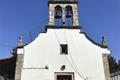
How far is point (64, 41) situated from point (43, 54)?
1.84m

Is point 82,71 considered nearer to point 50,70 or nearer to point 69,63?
point 69,63

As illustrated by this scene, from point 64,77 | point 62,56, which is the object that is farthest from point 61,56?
point 64,77

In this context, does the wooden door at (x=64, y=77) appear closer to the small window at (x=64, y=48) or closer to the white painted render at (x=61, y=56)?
the white painted render at (x=61, y=56)

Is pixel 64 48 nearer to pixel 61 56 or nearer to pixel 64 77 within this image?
pixel 61 56

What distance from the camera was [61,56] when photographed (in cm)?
1867

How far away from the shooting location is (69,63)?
1848 cm

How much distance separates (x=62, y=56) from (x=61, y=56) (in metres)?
0.07

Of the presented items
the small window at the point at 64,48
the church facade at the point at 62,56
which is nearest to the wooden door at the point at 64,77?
the church facade at the point at 62,56

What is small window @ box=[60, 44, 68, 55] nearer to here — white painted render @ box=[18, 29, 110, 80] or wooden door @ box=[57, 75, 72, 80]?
white painted render @ box=[18, 29, 110, 80]

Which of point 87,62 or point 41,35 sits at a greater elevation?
point 41,35

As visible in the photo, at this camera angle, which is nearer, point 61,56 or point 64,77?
point 64,77

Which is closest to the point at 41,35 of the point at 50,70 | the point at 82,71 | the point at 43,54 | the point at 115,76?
the point at 43,54

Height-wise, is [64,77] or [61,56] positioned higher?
[61,56]

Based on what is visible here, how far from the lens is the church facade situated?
59.8ft
